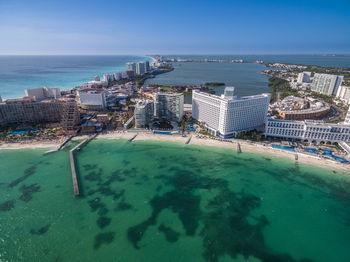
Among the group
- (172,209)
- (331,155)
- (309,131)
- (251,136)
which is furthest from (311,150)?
(172,209)

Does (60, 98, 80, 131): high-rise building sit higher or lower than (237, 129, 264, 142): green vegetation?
higher

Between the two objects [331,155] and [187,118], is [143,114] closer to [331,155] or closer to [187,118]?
[187,118]

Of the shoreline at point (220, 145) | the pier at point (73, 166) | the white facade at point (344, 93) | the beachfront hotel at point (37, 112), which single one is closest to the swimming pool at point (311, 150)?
the shoreline at point (220, 145)


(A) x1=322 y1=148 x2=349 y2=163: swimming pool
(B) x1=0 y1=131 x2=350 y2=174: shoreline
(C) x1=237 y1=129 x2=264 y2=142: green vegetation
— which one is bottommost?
(B) x1=0 y1=131 x2=350 y2=174: shoreline

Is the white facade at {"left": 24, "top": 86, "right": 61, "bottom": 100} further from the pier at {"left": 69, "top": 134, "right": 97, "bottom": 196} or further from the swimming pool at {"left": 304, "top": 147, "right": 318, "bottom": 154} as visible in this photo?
the swimming pool at {"left": 304, "top": 147, "right": 318, "bottom": 154}

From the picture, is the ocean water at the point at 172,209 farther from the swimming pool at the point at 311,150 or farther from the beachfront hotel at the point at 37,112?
the beachfront hotel at the point at 37,112

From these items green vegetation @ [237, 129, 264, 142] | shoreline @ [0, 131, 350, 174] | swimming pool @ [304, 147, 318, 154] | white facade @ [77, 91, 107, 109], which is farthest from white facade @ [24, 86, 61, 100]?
swimming pool @ [304, 147, 318, 154]

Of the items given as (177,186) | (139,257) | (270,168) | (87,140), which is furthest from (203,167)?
(87,140)
